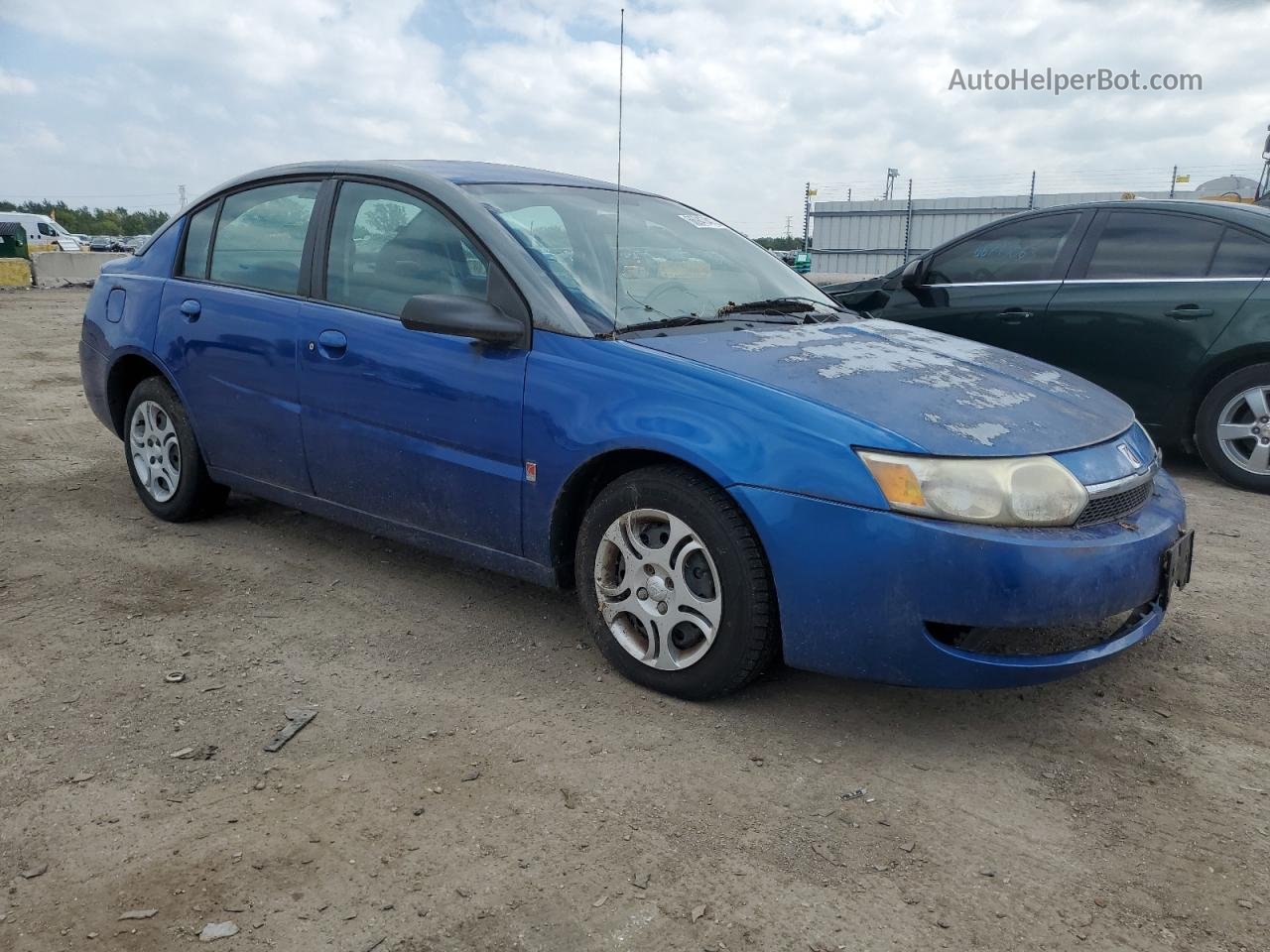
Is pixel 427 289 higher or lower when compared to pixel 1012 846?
higher

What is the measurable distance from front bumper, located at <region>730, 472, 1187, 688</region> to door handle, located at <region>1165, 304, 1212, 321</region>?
3405 millimetres

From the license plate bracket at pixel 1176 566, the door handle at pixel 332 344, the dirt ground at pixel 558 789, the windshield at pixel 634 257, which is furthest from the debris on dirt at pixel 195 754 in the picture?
the license plate bracket at pixel 1176 566

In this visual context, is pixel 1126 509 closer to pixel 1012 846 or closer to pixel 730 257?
pixel 1012 846

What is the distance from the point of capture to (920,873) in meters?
2.22

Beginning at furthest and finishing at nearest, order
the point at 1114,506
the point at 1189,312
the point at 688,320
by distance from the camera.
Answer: the point at 1189,312, the point at 688,320, the point at 1114,506

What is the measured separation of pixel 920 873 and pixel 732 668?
0.77 m

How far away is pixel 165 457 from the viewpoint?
4562mm

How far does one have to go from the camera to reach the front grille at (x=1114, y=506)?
273cm

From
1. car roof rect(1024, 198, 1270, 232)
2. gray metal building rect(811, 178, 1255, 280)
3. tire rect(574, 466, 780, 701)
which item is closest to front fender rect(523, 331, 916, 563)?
tire rect(574, 466, 780, 701)

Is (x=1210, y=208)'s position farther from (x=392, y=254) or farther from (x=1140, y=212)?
(x=392, y=254)

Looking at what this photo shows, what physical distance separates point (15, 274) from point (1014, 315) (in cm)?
1919

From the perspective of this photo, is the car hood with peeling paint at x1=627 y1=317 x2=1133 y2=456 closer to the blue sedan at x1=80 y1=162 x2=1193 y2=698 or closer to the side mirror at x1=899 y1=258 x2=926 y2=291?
the blue sedan at x1=80 y1=162 x2=1193 y2=698

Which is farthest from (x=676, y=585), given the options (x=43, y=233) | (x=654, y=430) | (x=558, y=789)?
(x=43, y=233)

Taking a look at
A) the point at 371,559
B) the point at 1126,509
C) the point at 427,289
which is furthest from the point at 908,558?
the point at 371,559
